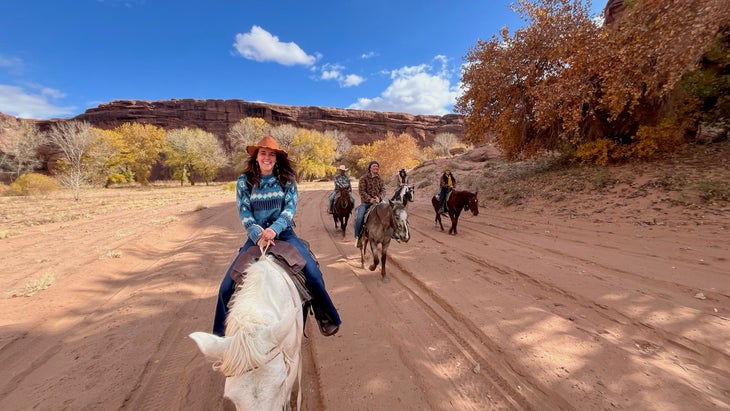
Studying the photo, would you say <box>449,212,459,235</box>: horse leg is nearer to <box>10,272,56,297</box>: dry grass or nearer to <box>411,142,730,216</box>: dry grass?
<box>411,142,730,216</box>: dry grass

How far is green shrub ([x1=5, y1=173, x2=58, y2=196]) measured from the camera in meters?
29.9

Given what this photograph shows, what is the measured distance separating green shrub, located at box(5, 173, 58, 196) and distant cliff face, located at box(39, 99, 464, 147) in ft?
140

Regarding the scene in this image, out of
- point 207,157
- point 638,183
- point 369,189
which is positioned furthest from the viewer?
point 207,157

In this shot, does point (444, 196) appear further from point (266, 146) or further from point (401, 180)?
point (266, 146)

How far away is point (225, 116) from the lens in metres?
74.5

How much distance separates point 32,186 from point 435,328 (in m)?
46.6

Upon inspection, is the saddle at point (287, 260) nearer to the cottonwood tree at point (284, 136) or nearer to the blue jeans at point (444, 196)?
the blue jeans at point (444, 196)

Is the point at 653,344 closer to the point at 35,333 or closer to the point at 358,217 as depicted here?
the point at 358,217

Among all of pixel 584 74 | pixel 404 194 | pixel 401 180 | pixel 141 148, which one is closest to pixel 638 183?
pixel 584 74

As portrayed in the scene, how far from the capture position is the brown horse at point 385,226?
5.71 metres

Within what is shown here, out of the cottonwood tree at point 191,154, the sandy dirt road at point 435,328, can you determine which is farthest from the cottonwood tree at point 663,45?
the cottonwood tree at point 191,154

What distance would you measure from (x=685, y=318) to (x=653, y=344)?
1.06 m

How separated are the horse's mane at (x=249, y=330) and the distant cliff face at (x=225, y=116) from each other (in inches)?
2891

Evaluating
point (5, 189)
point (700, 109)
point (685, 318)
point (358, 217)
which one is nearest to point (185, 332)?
point (358, 217)
